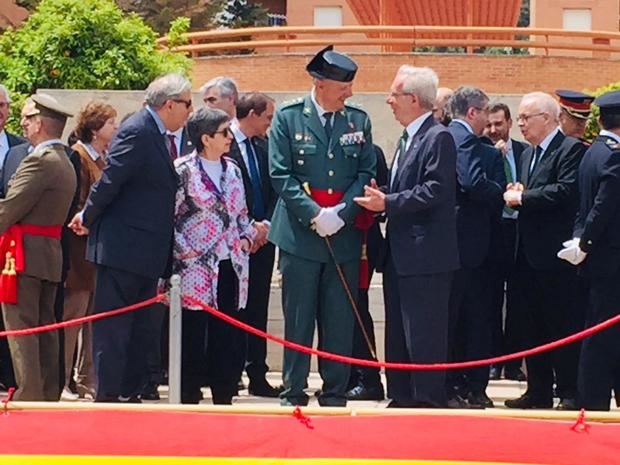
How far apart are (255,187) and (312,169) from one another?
110 cm

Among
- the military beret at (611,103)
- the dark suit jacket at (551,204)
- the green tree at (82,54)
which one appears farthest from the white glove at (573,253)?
the green tree at (82,54)

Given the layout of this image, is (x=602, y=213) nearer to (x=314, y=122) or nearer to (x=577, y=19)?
(x=314, y=122)

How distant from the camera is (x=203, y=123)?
760 cm

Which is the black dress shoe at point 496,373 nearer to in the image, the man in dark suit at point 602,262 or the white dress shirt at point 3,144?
the man in dark suit at point 602,262

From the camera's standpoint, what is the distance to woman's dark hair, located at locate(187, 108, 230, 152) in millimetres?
7605

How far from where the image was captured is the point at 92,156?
8.57 meters

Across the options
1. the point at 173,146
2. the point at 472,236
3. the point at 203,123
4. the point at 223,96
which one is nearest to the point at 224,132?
the point at 203,123

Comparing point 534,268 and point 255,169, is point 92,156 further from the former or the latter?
A: point 534,268

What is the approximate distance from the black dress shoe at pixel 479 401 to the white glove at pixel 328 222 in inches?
70.8

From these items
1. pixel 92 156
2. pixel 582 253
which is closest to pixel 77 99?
pixel 92 156

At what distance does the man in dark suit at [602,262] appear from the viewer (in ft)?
24.4

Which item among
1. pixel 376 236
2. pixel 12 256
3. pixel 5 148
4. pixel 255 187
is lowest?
pixel 12 256

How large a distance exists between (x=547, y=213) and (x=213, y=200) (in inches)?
84.6

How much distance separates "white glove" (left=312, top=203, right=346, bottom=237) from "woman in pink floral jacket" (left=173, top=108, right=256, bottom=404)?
2.06ft
